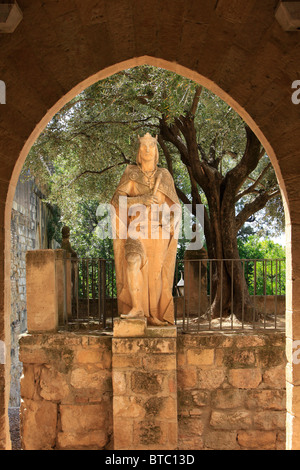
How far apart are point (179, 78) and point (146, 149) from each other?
1.46m

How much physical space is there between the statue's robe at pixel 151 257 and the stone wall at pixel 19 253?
3.82 metres

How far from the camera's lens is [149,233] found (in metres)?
5.63

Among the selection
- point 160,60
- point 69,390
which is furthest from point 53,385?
point 160,60

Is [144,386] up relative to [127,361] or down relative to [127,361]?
down

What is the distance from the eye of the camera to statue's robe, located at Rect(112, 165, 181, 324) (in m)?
5.64

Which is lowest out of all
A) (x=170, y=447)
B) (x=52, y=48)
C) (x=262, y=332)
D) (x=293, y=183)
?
(x=170, y=447)

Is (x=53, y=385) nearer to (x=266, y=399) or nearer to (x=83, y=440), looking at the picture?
(x=83, y=440)

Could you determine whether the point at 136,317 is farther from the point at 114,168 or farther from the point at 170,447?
the point at 114,168

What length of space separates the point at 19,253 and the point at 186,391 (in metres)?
5.49

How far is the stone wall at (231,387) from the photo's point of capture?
18.3ft

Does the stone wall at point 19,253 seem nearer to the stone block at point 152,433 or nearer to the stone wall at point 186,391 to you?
the stone wall at point 186,391

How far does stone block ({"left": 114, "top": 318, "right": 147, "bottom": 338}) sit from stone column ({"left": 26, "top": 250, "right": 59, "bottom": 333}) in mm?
879

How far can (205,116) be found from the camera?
9.93m

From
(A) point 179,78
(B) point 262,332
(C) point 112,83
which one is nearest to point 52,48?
(A) point 179,78
